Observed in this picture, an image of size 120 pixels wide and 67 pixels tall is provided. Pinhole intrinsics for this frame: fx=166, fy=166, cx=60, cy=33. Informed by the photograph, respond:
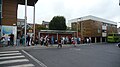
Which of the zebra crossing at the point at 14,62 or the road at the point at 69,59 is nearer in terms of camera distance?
the zebra crossing at the point at 14,62

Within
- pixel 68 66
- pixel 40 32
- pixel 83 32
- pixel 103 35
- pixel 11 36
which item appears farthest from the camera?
pixel 103 35

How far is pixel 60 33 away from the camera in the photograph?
35.2m

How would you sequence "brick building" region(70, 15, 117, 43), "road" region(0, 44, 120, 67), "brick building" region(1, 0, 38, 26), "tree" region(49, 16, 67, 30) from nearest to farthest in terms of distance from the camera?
"road" region(0, 44, 120, 67), "brick building" region(1, 0, 38, 26), "tree" region(49, 16, 67, 30), "brick building" region(70, 15, 117, 43)

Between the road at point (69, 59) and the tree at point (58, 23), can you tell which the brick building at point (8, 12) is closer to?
the road at point (69, 59)

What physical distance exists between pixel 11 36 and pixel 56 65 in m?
13.8

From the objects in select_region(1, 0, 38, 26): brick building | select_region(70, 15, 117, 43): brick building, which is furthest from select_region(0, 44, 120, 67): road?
select_region(70, 15, 117, 43): brick building

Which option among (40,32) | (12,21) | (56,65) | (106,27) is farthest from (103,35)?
(56,65)

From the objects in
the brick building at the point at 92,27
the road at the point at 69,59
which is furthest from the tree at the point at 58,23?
the road at the point at 69,59

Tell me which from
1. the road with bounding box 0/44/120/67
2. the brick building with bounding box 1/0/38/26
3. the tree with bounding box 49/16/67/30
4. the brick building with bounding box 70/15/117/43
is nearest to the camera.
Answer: the road with bounding box 0/44/120/67

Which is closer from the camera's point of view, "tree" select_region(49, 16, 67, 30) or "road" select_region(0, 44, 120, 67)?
"road" select_region(0, 44, 120, 67)

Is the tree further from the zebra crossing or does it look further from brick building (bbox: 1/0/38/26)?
the zebra crossing

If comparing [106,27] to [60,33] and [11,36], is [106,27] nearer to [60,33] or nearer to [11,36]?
[60,33]

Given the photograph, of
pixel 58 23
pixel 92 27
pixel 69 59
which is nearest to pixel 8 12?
pixel 69 59

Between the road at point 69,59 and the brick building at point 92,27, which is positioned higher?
the brick building at point 92,27
